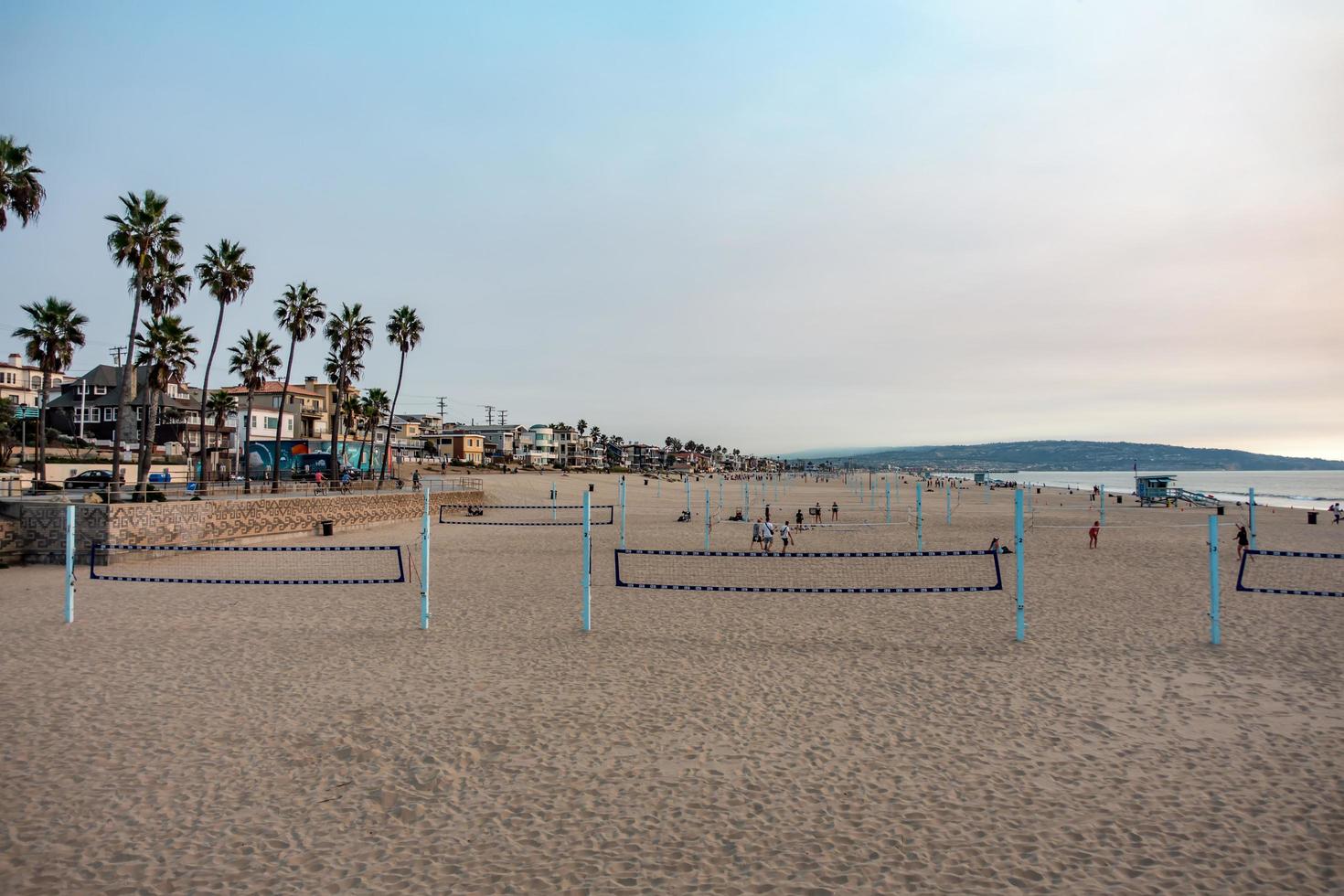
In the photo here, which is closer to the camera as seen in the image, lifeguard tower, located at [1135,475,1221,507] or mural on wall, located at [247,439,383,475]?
mural on wall, located at [247,439,383,475]

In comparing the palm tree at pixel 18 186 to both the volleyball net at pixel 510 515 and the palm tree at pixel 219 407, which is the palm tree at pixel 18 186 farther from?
the palm tree at pixel 219 407

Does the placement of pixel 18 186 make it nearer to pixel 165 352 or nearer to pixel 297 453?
pixel 165 352

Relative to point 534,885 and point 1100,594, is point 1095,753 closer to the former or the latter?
point 534,885

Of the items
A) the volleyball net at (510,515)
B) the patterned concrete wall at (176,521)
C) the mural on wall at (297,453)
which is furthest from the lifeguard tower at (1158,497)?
the mural on wall at (297,453)

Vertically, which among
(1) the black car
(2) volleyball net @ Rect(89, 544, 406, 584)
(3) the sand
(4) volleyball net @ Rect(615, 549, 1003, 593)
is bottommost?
(2) volleyball net @ Rect(89, 544, 406, 584)

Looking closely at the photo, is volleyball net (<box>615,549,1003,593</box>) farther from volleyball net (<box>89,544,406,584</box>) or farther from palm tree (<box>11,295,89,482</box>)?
palm tree (<box>11,295,89,482</box>)

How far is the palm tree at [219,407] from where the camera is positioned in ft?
190

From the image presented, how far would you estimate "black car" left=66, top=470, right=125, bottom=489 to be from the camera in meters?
27.7

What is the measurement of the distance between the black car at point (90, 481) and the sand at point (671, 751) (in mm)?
18811

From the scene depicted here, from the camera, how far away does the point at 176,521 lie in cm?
2105

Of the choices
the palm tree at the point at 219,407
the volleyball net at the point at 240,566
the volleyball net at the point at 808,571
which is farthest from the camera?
the palm tree at the point at 219,407

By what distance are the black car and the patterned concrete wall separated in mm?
6205

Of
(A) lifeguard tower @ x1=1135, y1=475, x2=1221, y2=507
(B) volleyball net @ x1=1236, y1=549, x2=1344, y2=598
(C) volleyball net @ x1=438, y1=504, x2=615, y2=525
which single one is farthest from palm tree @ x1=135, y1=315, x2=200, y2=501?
(A) lifeguard tower @ x1=1135, y1=475, x2=1221, y2=507

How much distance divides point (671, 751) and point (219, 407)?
6700 cm
